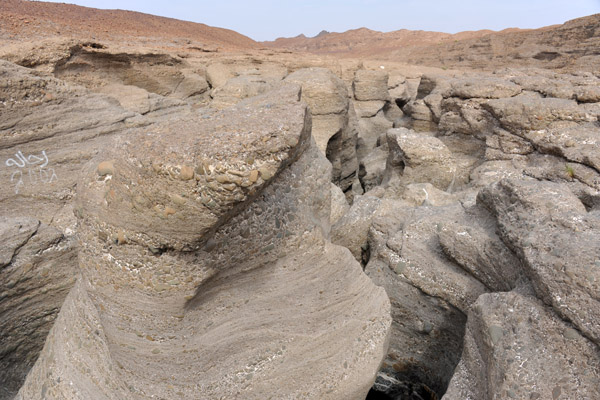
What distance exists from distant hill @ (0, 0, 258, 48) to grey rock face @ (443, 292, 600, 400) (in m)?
11.9

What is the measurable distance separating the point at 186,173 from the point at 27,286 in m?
2.09

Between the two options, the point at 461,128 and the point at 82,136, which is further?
the point at 461,128

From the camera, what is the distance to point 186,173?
57.7 inches

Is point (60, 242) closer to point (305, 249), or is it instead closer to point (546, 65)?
point (305, 249)

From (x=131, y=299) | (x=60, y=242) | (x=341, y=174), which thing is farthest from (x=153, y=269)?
(x=341, y=174)

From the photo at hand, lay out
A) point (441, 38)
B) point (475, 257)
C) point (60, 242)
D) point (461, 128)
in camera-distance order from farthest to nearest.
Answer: point (441, 38)
point (461, 128)
point (60, 242)
point (475, 257)

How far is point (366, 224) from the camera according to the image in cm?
362

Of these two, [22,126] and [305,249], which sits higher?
[22,126]

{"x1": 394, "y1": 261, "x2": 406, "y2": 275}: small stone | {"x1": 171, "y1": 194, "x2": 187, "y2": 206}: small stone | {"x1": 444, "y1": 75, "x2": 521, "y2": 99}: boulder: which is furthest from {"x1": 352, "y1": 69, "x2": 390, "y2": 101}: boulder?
{"x1": 171, "y1": 194, "x2": 187, "y2": 206}: small stone

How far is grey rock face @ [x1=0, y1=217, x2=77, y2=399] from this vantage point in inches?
102

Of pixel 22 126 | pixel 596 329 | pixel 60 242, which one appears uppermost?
pixel 22 126

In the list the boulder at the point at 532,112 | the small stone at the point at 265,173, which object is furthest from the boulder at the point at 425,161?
the small stone at the point at 265,173

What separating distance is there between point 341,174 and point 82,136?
480 centimetres

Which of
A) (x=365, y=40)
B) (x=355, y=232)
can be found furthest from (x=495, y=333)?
(x=365, y=40)
